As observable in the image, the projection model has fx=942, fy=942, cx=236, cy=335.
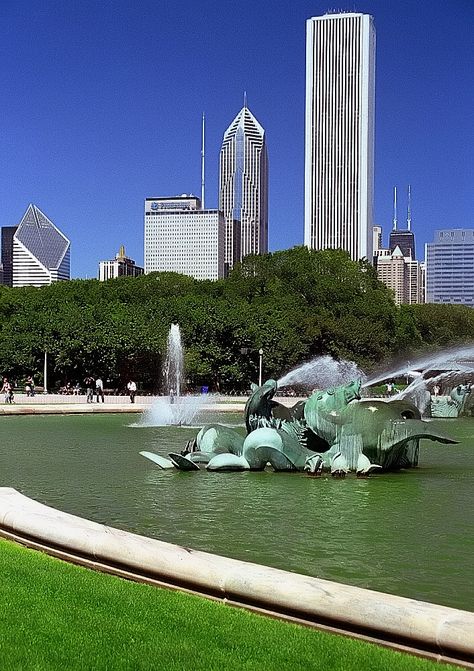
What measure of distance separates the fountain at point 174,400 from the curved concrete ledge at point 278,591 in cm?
2248

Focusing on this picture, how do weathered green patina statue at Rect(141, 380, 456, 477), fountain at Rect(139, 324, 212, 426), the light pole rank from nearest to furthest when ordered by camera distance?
weathered green patina statue at Rect(141, 380, 456, 477), fountain at Rect(139, 324, 212, 426), the light pole

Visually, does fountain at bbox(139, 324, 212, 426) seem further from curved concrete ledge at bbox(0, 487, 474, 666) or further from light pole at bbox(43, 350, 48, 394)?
curved concrete ledge at bbox(0, 487, 474, 666)

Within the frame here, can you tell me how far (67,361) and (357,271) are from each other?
Answer: 24.6m

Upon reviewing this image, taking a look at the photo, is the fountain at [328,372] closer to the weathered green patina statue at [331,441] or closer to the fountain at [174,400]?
the fountain at [174,400]

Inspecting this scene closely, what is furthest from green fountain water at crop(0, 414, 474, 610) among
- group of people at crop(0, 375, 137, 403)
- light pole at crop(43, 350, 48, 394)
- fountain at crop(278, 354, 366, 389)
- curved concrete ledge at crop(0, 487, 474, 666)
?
light pole at crop(43, 350, 48, 394)

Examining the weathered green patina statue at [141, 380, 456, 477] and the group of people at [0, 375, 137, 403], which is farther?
the group of people at [0, 375, 137, 403]

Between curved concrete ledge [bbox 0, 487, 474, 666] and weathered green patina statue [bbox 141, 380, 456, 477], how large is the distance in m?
7.55

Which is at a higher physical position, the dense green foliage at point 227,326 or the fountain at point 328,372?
the dense green foliage at point 227,326

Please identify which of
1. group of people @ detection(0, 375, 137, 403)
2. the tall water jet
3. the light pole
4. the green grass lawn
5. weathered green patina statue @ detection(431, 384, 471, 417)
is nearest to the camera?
the green grass lawn

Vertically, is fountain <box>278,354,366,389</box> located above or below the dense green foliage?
below

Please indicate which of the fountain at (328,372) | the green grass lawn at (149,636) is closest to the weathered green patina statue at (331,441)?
the green grass lawn at (149,636)

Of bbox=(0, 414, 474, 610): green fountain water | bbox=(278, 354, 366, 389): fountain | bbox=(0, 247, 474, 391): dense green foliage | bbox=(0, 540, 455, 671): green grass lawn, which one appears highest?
bbox=(0, 247, 474, 391): dense green foliage

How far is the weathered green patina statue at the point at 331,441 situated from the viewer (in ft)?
52.3

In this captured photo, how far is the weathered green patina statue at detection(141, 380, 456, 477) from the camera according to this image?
15.9m
